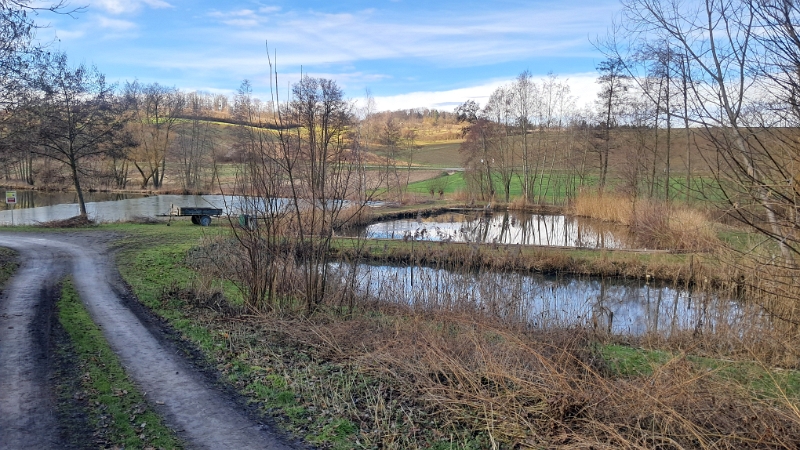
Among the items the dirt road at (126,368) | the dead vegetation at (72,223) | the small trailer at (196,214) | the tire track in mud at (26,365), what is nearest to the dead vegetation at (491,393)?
the dirt road at (126,368)

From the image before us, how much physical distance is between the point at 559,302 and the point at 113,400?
11331 millimetres

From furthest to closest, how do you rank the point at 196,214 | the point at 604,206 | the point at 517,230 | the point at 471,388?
1. the point at 604,206
2. the point at 517,230
3. the point at 196,214
4. the point at 471,388

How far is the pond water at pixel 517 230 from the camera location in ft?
75.4

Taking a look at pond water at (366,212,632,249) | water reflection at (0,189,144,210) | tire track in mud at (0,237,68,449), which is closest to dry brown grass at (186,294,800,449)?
tire track in mud at (0,237,68,449)

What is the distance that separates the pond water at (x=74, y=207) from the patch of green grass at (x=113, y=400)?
55.9 feet

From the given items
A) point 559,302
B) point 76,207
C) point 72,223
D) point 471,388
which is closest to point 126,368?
point 471,388

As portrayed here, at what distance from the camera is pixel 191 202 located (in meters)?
41.8

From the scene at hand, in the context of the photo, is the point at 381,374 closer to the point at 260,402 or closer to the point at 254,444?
the point at 260,402

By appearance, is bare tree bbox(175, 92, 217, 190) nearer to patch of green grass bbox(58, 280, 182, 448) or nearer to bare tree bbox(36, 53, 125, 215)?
bare tree bbox(36, 53, 125, 215)

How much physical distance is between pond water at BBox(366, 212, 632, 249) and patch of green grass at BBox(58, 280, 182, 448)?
1382 centimetres

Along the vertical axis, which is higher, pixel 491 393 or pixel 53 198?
pixel 53 198

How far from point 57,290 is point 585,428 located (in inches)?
421

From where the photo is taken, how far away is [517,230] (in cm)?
2897

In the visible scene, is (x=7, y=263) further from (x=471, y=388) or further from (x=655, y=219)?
(x=655, y=219)
